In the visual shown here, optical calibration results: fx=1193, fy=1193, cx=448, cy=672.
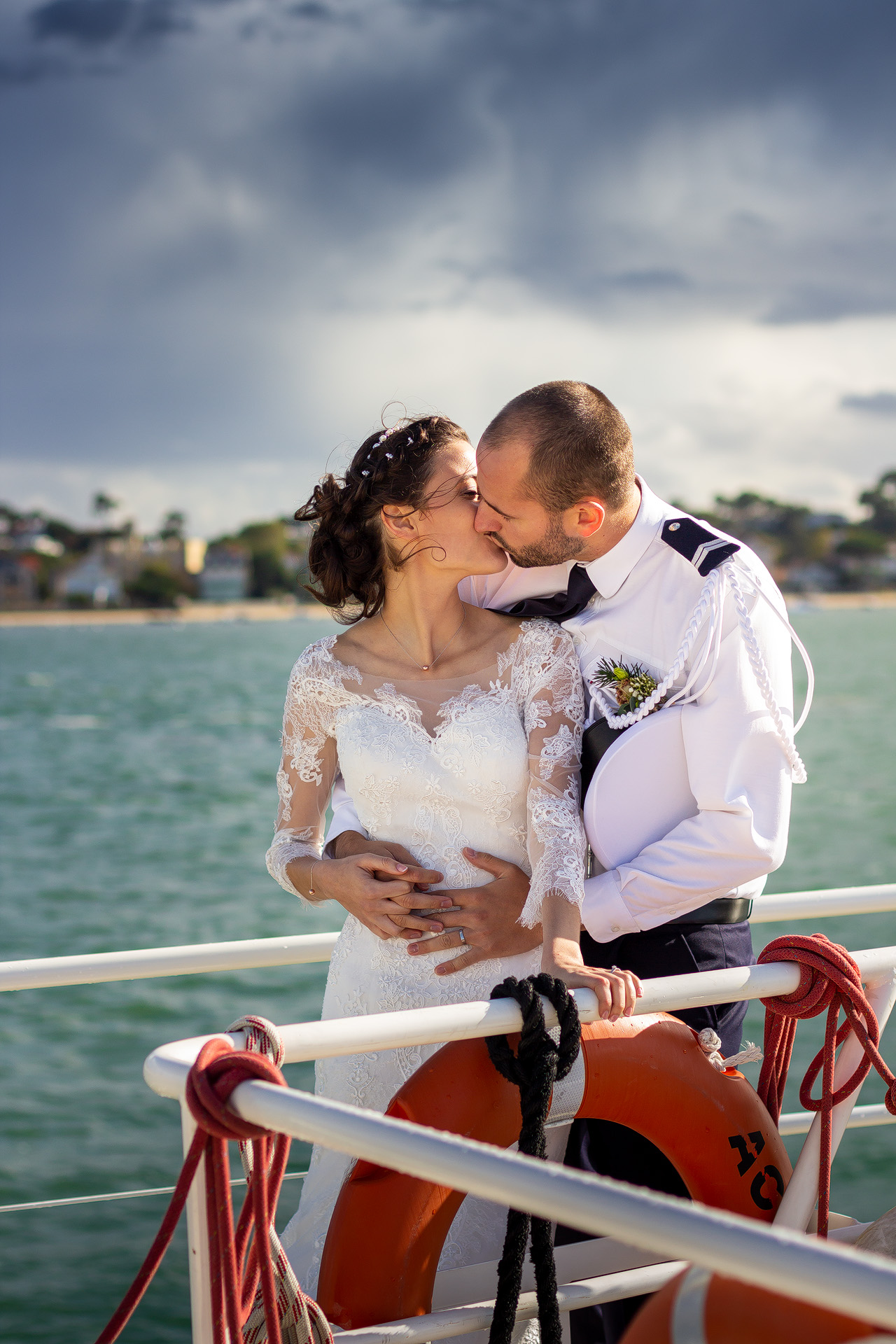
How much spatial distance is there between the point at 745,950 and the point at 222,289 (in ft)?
113

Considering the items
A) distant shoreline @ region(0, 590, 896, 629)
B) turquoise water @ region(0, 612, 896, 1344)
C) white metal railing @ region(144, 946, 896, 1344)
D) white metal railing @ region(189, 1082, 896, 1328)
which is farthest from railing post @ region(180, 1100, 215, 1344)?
distant shoreline @ region(0, 590, 896, 629)

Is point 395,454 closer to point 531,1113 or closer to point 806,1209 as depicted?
point 531,1113

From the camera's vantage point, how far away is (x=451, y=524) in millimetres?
2139

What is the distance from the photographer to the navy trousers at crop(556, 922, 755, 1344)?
186cm

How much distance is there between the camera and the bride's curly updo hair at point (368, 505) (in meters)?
2.15

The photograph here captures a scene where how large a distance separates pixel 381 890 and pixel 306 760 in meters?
0.34

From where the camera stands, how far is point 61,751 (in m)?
24.0

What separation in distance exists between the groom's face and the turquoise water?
377 cm

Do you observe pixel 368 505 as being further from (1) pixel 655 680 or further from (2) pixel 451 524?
(1) pixel 655 680

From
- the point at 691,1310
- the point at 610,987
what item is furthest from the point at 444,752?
the point at 691,1310

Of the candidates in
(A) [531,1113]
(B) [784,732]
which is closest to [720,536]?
(B) [784,732]

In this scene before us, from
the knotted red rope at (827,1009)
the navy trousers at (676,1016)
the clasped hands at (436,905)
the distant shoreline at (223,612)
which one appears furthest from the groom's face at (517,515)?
the distant shoreline at (223,612)

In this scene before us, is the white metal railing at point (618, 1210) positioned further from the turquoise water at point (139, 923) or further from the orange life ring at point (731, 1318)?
the turquoise water at point (139, 923)

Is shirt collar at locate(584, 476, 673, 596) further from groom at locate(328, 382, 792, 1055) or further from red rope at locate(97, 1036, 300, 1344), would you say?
red rope at locate(97, 1036, 300, 1344)
